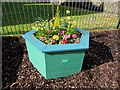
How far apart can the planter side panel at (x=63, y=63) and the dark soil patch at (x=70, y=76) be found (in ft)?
0.39

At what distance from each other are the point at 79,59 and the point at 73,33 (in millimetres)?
506

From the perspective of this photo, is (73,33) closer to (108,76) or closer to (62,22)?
(62,22)

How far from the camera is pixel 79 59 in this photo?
6.79 feet

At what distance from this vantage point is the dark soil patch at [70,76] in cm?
210

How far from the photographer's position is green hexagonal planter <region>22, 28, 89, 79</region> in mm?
1786

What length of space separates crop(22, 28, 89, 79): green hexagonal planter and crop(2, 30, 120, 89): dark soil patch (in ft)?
0.53

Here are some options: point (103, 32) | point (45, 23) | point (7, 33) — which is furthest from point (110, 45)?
Answer: point (7, 33)

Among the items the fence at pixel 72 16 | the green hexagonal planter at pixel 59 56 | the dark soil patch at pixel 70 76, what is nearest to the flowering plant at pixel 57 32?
the green hexagonal planter at pixel 59 56

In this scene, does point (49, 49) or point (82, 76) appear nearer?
point (49, 49)

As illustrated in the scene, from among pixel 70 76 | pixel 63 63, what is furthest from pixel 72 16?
pixel 63 63

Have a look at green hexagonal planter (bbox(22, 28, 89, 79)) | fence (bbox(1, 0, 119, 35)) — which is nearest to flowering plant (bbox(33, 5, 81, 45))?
green hexagonal planter (bbox(22, 28, 89, 79))

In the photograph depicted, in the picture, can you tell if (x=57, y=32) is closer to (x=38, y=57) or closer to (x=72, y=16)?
(x=38, y=57)

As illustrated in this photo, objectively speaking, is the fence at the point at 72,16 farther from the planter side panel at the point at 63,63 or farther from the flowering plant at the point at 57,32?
the planter side panel at the point at 63,63

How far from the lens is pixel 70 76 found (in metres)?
2.27
